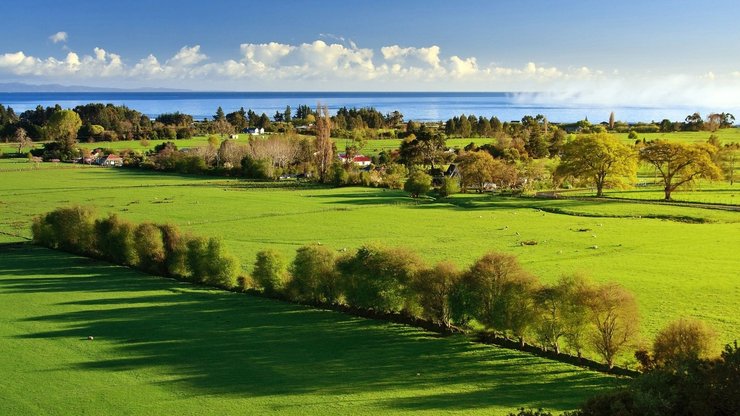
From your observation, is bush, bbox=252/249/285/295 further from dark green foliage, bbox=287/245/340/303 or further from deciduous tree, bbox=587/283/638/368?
deciduous tree, bbox=587/283/638/368

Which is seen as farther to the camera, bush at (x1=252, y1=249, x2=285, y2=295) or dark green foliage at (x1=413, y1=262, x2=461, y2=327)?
bush at (x1=252, y1=249, x2=285, y2=295)

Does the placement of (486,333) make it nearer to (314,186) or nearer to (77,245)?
(77,245)

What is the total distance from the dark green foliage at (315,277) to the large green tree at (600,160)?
52.9m

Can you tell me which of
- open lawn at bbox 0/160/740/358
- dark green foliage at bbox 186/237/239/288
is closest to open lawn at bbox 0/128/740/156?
open lawn at bbox 0/160/740/358

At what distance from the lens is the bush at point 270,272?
125 feet

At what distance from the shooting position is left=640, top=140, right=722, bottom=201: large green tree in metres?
74.9

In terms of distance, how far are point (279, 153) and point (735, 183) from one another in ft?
256

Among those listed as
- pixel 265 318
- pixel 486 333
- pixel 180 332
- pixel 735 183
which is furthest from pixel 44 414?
pixel 735 183

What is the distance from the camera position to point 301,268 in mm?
36281

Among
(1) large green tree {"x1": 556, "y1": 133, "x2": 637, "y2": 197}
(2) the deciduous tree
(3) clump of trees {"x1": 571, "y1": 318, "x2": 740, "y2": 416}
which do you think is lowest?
(2) the deciduous tree

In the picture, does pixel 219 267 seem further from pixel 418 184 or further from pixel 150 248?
pixel 418 184

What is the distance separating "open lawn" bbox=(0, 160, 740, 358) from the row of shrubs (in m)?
3.63

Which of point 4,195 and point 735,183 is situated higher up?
point 735,183

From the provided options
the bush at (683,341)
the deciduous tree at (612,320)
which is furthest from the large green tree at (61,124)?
the bush at (683,341)
